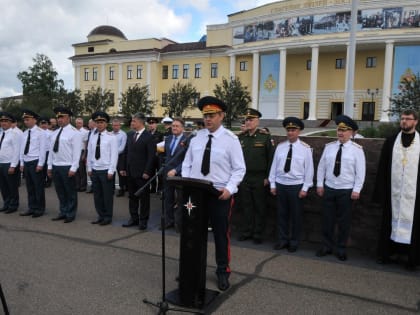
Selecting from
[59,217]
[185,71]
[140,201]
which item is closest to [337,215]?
[140,201]

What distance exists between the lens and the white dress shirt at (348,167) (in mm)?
5520

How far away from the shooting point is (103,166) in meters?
7.38

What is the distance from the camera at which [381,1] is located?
→ 137 feet

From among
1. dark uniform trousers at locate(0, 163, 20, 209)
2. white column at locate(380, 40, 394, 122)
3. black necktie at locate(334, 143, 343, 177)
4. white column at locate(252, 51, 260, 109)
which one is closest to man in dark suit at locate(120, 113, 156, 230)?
dark uniform trousers at locate(0, 163, 20, 209)

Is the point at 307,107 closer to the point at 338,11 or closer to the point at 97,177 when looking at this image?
the point at 338,11

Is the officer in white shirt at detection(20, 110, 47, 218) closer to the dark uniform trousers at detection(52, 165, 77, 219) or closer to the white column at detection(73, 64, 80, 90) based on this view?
the dark uniform trousers at detection(52, 165, 77, 219)

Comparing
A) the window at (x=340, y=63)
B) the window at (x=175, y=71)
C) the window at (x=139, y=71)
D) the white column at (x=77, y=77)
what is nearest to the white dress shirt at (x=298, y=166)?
the window at (x=340, y=63)

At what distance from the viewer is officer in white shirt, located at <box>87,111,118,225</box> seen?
7367 millimetres

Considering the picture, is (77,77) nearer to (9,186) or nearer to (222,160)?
(9,186)

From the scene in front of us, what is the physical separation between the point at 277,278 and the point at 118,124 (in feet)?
21.7

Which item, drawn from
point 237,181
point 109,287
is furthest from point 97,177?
point 237,181

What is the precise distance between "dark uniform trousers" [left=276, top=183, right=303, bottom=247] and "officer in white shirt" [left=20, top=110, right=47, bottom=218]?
4.88 metres

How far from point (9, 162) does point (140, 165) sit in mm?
3124

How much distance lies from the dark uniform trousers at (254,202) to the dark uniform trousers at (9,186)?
5.00 m
